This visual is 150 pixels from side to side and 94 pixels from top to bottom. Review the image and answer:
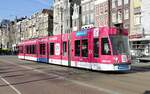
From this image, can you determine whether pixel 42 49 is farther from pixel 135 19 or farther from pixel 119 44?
pixel 135 19

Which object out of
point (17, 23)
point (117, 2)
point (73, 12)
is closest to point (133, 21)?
point (117, 2)

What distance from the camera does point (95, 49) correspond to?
2584 centimetres

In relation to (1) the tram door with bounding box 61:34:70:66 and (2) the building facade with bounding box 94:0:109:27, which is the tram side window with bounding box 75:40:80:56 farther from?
(2) the building facade with bounding box 94:0:109:27

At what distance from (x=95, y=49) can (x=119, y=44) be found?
207cm

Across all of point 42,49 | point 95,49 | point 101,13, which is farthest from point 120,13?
point 95,49

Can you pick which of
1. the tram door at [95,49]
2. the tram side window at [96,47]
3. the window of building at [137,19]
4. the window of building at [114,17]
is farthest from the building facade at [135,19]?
the tram side window at [96,47]

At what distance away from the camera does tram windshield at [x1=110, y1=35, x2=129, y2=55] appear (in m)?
24.2

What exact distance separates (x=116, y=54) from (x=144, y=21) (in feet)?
123

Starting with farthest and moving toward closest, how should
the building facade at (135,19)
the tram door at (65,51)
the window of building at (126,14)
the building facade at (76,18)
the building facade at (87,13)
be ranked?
the building facade at (76,18) < the building facade at (87,13) < the window of building at (126,14) < the building facade at (135,19) < the tram door at (65,51)

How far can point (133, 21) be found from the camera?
63375 mm

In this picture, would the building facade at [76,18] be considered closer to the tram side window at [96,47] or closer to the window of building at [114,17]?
the window of building at [114,17]

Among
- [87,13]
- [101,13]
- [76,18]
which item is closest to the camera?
[101,13]

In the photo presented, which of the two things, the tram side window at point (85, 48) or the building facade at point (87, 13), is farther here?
the building facade at point (87, 13)

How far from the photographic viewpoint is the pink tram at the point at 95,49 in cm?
2418
